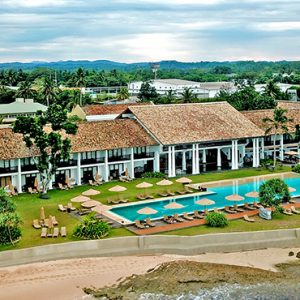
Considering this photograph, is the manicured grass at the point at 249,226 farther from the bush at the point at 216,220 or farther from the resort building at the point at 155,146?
the resort building at the point at 155,146

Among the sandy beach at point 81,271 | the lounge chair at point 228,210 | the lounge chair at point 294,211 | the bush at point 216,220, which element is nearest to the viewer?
the sandy beach at point 81,271

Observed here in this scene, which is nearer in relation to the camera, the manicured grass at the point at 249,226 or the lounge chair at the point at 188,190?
the manicured grass at the point at 249,226

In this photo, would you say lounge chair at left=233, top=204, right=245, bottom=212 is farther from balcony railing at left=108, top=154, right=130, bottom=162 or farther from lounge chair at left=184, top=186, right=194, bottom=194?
balcony railing at left=108, top=154, right=130, bottom=162

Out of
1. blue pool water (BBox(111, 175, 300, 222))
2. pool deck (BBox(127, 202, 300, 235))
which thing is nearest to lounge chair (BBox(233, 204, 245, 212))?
pool deck (BBox(127, 202, 300, 235))

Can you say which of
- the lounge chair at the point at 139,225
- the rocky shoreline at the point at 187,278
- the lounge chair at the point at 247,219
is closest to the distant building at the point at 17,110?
the lounge chair at the point at 139,225

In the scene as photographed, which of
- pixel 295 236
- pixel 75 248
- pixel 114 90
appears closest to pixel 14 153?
pixel 75 248

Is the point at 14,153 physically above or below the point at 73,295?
above

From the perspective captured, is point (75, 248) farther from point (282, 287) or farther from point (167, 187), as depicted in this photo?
point (167, 187)
